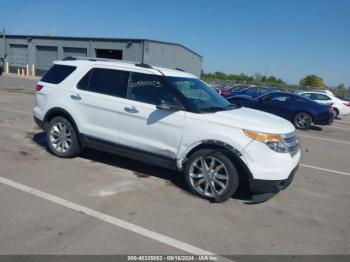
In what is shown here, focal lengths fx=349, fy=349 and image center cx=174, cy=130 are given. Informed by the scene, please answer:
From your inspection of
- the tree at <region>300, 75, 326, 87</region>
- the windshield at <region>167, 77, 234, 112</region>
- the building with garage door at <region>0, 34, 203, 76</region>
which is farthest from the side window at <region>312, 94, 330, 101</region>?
the tree at <region>300, 75, 326, 87</region>

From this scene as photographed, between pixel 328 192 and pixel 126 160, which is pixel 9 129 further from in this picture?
pixel 328 192

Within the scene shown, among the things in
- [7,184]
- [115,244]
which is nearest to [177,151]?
[115,244]

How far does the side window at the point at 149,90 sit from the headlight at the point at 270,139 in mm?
1173

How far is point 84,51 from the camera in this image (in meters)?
42.9

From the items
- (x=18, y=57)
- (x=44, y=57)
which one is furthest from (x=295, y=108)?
(x=18, y=57)

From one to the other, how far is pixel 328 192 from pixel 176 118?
115 inches

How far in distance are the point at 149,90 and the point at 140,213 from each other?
1.98m

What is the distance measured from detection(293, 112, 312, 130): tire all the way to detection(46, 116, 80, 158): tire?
32.8 ft

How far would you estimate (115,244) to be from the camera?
3.57 meters

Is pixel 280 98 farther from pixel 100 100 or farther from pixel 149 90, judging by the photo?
pixel 100 100

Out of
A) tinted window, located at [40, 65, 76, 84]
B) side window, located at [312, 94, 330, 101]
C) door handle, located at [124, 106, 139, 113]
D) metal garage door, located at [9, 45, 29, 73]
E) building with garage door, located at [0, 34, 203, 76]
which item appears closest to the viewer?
door handle, located at [124, 106, 139, 113]

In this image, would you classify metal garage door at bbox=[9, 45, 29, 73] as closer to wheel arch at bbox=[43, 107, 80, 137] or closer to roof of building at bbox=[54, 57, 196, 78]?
wheel arch at bbox=[43, 107, 80, 137]

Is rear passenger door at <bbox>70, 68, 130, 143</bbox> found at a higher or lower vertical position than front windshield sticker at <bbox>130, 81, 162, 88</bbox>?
lower

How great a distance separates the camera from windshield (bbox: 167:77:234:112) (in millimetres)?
5199
